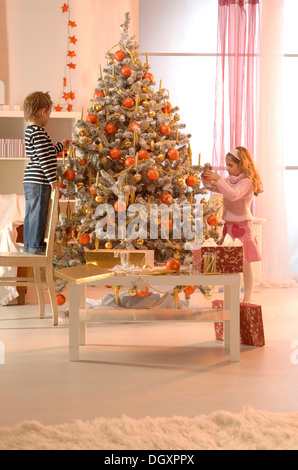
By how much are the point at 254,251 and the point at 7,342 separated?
1.84m

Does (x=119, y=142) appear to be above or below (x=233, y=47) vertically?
below

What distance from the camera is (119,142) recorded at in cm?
430

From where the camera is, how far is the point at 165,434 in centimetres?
222

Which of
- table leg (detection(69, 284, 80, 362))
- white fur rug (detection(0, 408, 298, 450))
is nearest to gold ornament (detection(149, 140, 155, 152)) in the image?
table leg (detection(69, 284, 80, 362))

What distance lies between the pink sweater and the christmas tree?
341mm

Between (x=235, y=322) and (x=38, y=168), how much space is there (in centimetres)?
190

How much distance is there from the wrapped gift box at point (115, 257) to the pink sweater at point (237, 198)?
1005mm

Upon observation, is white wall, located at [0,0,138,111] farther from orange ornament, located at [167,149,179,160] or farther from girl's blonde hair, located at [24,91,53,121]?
orange ornament, located at [167,149,179,160]

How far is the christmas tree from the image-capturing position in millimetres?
4250

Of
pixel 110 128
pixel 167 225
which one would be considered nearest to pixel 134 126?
pixel 110 128

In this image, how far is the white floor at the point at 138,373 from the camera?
8.43 ft

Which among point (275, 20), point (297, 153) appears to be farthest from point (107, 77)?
point (297, 153)

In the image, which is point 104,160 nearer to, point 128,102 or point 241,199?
point 128,102
